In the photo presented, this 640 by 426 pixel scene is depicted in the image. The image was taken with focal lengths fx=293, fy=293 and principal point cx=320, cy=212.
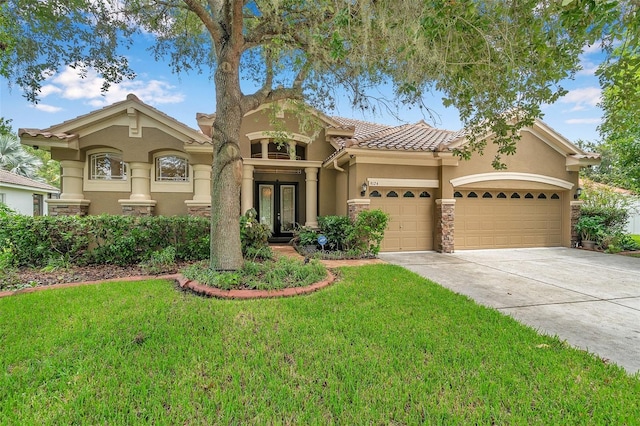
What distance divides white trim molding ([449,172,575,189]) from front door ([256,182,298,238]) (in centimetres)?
686

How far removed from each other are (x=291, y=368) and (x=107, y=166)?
1092 cm

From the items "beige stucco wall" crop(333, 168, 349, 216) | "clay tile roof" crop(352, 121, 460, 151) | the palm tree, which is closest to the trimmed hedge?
"beige stucco wall" crop(333, 168, 349, 216)

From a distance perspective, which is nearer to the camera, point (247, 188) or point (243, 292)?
point (243, 292)

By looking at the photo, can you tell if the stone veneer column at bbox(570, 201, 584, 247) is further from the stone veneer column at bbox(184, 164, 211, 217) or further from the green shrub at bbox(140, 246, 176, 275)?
the green shrub at bbox(140, 246, 176, 275)

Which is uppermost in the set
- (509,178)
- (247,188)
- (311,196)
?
(509,178)

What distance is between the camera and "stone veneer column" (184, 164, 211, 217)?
10.2 metres

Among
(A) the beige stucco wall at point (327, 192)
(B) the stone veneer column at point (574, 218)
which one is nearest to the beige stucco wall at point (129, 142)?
(A) the beige stucco wall at point (327, 192)

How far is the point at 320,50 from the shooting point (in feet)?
19.8

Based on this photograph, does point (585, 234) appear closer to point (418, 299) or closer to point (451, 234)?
point (451, 234)

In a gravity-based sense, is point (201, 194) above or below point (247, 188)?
below

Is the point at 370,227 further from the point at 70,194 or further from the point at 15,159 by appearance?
the point at 15,159

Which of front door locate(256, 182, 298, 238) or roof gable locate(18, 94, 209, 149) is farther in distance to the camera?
front door locate(256, 182, 298, 238)

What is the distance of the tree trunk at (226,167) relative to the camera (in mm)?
6445

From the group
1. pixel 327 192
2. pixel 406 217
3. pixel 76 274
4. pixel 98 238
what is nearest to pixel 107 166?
pixel 98 238
